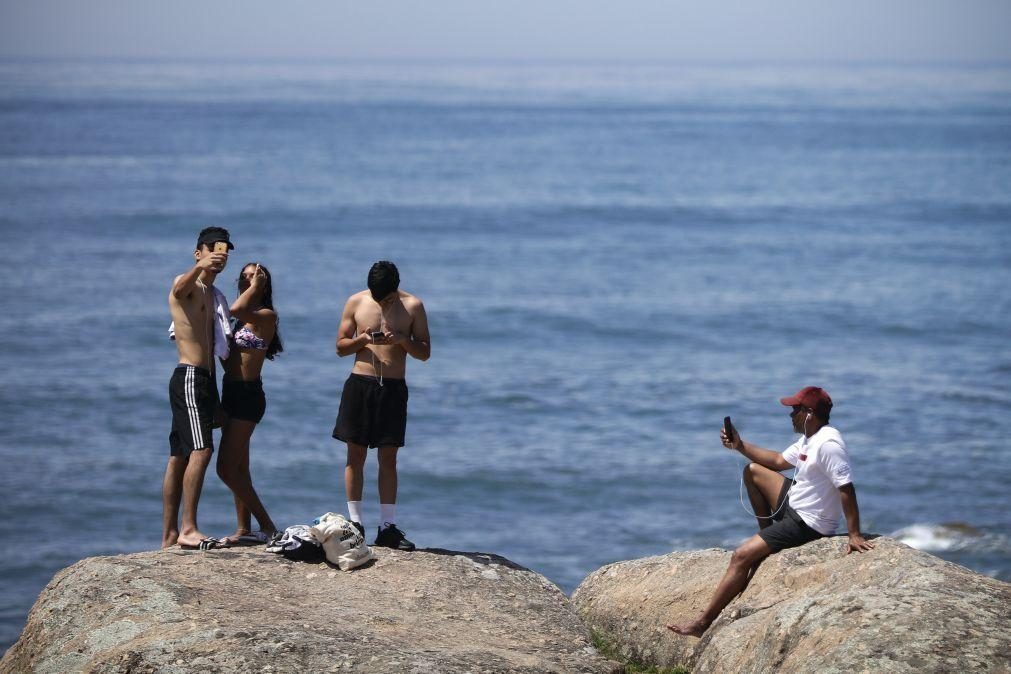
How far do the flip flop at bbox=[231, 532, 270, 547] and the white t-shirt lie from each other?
372cm

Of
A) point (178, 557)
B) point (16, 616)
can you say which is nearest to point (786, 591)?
point (178, 557)

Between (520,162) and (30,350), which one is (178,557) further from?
(520,162)

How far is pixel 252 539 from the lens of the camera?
9445mm

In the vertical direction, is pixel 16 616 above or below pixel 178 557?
below

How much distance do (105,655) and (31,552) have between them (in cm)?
1683

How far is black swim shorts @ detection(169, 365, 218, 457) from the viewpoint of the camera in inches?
345

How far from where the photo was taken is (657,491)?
85.5ft

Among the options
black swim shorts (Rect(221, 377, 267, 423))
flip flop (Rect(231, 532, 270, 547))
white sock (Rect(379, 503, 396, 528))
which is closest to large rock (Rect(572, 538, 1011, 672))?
white sock (Rect(379, 503, 396, 528))

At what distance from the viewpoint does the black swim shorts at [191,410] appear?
877 cm

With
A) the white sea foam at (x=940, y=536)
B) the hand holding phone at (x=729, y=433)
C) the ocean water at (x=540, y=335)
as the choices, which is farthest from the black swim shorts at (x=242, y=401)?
the white sea foam at (x=940, y=536)

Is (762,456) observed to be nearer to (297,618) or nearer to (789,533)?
(789,533)

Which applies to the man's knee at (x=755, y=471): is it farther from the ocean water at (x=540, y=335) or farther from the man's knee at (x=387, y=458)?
the ocean water at (x=540, y=335)

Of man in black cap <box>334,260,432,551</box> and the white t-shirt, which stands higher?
man in black cap <box>334,260,432,551</box>

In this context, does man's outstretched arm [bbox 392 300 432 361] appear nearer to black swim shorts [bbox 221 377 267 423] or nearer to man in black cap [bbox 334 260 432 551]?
man in black cap [bbox 334 260 432 551]
